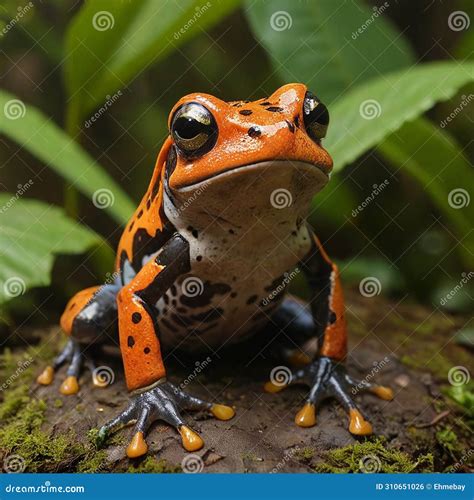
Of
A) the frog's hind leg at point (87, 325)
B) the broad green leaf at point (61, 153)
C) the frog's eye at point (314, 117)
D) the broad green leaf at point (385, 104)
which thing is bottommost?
the frog's hind leg at point (87, 325)

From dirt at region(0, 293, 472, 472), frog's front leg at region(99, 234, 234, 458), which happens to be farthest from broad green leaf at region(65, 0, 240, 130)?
dirt at region(0, 293, 472, 472)

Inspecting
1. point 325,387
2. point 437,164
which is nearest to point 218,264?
point 325,387

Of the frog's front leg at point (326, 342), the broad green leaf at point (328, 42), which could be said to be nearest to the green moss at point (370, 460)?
the frog's front leg at point (326, 342)

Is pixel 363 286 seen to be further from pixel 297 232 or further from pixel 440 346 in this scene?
A: pixel 297 232

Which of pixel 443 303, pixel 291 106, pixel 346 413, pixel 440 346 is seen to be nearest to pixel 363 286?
pixel 443 303

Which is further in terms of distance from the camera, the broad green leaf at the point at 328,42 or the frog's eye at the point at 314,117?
the broad green leaf at the point at 328,42

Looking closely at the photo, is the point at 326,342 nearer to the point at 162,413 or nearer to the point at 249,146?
the point at 162,413

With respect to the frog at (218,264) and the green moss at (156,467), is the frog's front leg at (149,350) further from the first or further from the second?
the green moss at (156,467)

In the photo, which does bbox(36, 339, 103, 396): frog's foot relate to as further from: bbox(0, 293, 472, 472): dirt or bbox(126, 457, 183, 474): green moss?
bbox(126, 457, 183, 474): green moss
